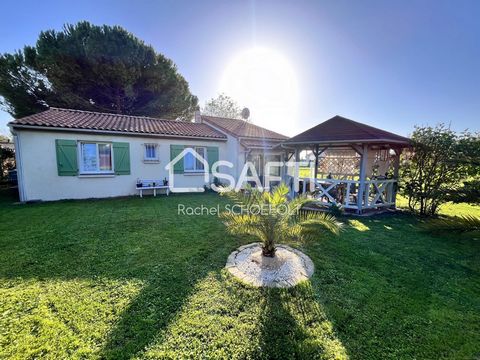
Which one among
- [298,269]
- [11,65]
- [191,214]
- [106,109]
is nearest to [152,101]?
[106,109]

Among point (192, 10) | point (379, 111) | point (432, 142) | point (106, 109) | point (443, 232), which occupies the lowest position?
point (443, 232)

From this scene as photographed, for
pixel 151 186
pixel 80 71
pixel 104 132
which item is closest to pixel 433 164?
pixel 151 186

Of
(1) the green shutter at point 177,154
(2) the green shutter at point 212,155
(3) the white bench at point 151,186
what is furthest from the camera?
(2) the green shutter at point 212,155

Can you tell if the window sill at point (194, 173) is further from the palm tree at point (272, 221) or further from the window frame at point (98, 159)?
the palm tree at point (272, 221)

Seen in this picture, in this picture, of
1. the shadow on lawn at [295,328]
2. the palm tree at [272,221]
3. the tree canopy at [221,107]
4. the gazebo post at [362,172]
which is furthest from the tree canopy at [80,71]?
the shadow on lawn at [295,328]

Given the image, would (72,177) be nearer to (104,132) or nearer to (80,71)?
(104,132)

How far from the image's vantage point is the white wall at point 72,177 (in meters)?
9.64

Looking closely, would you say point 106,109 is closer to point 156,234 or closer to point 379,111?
point 156,234

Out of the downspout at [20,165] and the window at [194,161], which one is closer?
the downspout at [20,165]

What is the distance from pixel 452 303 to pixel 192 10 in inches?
525

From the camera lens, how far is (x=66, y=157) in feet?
33.4

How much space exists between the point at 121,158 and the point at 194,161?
409 centimetres

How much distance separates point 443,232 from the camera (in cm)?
355

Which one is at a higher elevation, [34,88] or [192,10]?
[192,10]
